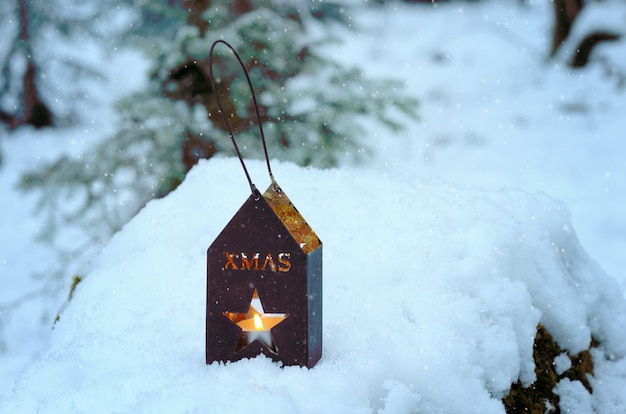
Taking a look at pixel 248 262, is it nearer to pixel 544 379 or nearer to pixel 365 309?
pixel 365 309

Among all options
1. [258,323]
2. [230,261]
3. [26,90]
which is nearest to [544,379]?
[258,323]

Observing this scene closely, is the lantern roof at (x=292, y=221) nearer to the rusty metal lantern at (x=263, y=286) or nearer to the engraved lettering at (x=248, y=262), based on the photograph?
the rusty metal lantern at (x=263, y=286)

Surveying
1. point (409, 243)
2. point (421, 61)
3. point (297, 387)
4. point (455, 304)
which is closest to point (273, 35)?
point (409, 243)

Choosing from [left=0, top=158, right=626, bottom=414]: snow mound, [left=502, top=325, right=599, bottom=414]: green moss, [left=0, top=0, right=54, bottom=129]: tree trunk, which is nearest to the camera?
[left=0, top=158, right=626, bottom=414]: snow mound

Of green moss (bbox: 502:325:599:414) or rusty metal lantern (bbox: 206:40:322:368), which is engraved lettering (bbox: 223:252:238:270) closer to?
rusty metal lantern (bbox: 206:40:322:368)

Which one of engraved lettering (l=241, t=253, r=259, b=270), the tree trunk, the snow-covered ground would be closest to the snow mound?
the snow-covered ground

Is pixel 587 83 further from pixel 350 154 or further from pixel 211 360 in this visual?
pixel 211 360

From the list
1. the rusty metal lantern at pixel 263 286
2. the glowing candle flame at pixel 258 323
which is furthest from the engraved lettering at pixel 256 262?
the glowing candle flame at pixel 258 323
